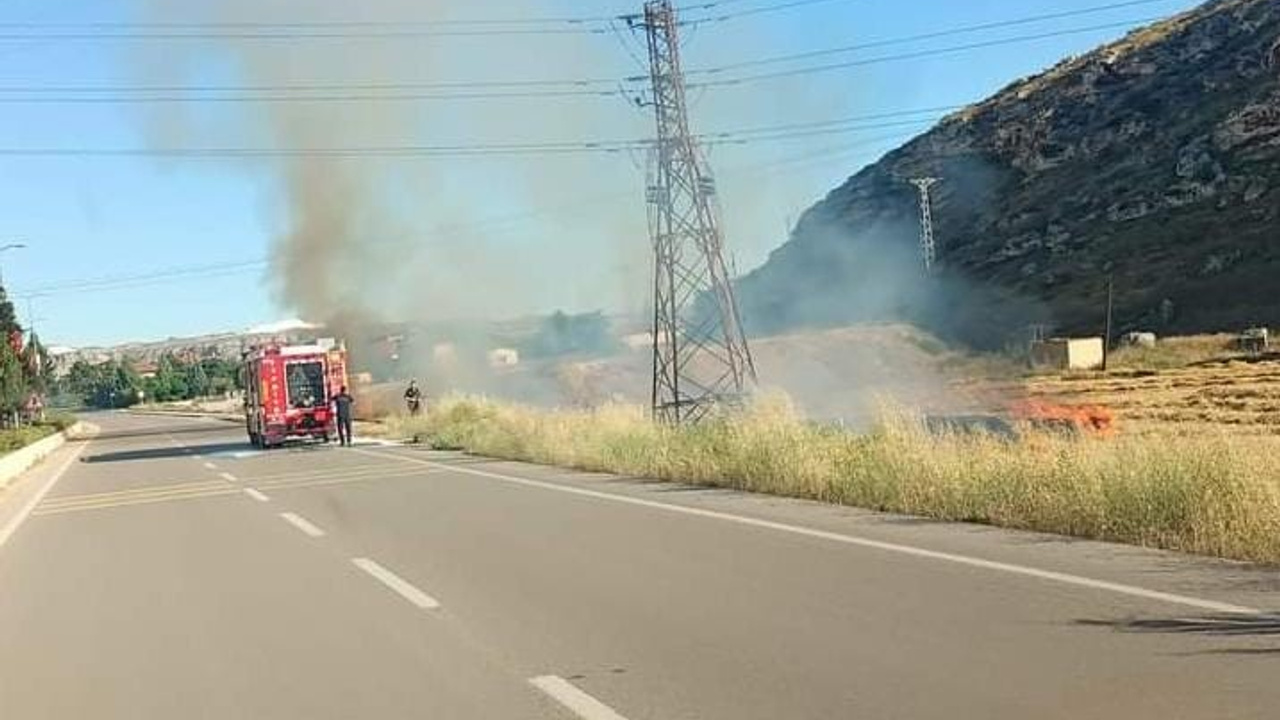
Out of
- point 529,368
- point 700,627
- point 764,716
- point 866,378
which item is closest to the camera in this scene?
point 764,716

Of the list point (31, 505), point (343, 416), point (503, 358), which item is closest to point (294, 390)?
point (343, 416)

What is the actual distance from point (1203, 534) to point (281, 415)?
108ft

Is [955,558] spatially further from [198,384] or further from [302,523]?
[198,384]

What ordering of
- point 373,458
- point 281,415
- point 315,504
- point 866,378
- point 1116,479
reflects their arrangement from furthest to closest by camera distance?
point 866,378, point 281,415, point 373,458, point 315,504, point 1116,479

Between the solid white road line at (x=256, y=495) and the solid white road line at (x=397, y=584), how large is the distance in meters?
9.27

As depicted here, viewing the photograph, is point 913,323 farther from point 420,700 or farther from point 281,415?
point 420,700

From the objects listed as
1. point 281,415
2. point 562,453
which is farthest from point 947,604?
point 281,415

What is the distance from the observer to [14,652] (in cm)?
991

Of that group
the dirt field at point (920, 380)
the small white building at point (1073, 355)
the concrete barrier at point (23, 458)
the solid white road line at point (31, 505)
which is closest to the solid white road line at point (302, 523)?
the solid white road line at point (31, 505)

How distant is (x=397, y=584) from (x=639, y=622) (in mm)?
3199

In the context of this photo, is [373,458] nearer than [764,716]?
No

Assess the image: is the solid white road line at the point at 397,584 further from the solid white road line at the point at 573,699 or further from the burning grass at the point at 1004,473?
the burning grass at the point at 1004,473

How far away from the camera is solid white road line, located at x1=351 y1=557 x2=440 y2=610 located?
10763 millimetres

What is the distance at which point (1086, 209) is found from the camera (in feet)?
328
